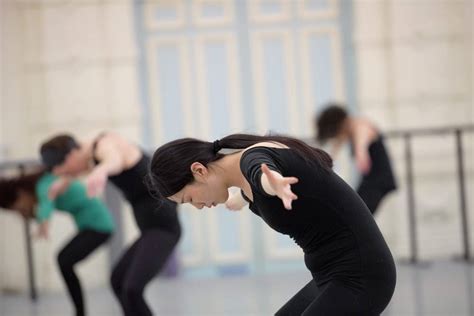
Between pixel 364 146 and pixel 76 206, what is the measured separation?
1.72 metres

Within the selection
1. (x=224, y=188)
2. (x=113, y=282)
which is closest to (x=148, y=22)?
(x=113, y=282)

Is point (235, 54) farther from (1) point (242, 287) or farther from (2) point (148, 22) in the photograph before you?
(1) point (242, 287)

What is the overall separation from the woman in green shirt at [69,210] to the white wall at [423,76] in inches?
133

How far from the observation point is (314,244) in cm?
231

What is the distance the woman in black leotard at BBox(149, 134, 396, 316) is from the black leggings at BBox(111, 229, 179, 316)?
4.34 feet

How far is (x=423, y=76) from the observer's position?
24.6ft

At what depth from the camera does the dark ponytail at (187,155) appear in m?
2.35

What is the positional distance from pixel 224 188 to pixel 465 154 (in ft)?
17.7

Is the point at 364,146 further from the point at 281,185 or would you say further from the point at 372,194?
the point at 281,185

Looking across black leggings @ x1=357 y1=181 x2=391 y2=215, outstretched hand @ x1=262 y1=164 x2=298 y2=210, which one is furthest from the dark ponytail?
black leggings @ x1=357 y1=181 x2=391 y2=215

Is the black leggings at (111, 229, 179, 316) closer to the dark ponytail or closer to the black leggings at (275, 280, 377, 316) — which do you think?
the dark ponytail

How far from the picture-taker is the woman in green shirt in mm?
4551

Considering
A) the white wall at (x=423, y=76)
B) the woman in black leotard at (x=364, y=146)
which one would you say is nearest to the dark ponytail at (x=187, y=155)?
the woman in black leotard at (x=364, y=146)

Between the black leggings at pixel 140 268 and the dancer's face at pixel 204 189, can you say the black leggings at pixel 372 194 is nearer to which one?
the black leggings at pixel 140 268
